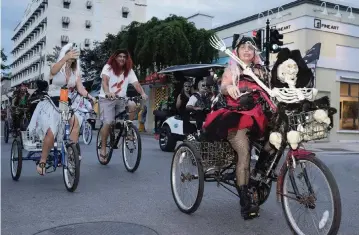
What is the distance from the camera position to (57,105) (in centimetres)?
601

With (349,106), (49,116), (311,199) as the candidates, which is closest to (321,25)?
(349,106)

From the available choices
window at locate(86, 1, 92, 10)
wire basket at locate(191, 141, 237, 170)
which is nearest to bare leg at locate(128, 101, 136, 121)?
wire basket at locate(191, 141, 237, 170)

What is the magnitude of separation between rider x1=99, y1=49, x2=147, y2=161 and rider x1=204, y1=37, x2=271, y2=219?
335cm

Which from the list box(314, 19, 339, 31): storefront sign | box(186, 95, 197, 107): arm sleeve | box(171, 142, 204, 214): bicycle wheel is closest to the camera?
box(171, 142, 204, 214): bicycle wheel

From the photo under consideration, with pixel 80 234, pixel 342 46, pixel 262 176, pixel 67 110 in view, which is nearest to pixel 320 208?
pixel 262 176

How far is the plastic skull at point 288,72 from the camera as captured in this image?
12.3 feet

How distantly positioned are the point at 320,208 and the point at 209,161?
52.2 inches

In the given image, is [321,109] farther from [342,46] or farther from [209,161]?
[342,46]

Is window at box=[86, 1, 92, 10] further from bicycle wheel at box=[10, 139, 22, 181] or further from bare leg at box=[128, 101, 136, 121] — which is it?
bicycle wheel at box=[10, 139, 22, 181]

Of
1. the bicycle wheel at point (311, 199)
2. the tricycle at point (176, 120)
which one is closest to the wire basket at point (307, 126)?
the bicycle wheel at point (311, 199)

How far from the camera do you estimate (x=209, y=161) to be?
4.42 m

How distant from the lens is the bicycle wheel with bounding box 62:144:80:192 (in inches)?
213

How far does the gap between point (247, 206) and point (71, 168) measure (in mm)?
2611

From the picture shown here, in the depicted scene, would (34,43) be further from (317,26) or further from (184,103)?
(184,103)
